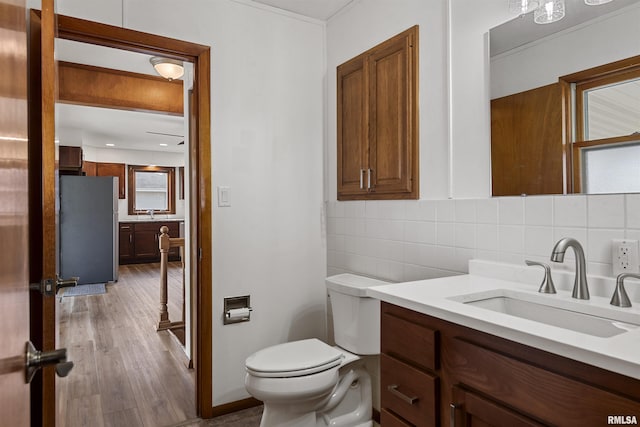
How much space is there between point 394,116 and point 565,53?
0.84m

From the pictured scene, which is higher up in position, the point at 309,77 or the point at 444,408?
the point at 309,77

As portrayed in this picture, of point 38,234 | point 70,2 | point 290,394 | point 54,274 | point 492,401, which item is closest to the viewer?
point 492,401

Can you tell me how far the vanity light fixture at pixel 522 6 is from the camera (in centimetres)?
144

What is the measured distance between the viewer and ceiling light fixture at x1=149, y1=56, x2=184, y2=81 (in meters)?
2.95

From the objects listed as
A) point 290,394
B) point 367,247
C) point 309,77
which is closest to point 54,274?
point 290,394

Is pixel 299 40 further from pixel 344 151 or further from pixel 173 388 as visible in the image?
pixel 173 388

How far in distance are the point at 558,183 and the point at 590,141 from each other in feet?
0.55

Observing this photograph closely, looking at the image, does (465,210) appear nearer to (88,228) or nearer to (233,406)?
(233,406)

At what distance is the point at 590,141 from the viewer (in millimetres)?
1271

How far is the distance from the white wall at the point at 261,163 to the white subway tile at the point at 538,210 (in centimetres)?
143

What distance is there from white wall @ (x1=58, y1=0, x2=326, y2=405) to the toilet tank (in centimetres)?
57

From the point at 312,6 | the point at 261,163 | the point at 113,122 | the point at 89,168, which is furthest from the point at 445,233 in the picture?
the point at 89,168

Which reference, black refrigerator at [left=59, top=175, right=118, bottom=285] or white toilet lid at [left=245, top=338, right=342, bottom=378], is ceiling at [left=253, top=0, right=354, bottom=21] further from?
black refrigerator at [left=59, top=175, right=118, bottom=285]

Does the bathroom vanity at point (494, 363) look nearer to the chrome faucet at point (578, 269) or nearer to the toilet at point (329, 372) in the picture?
the chrome faucet at point (578, 269)
